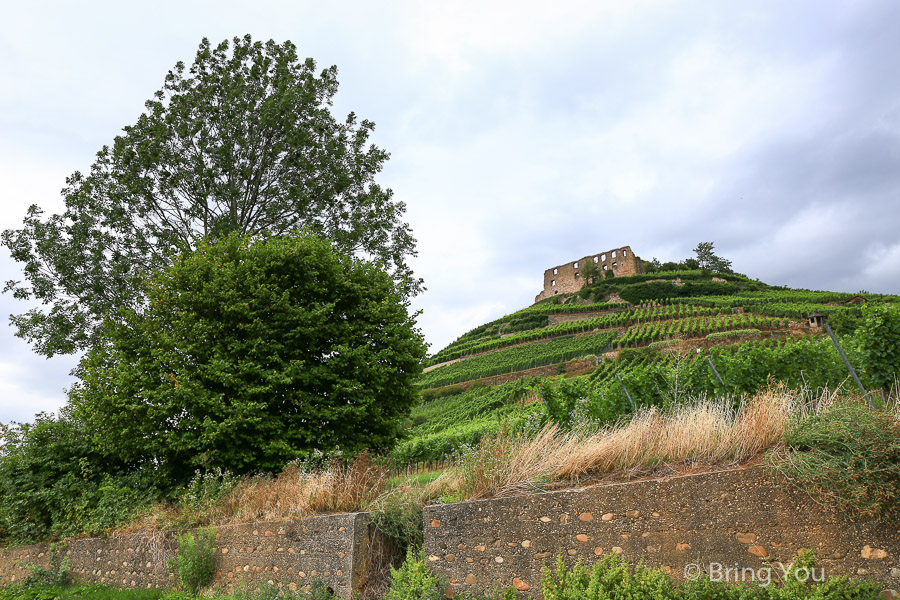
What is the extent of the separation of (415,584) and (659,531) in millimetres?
2588

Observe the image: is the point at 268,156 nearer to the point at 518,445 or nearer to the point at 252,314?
the point at 252,314

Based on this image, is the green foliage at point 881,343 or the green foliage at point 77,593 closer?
→ the green foliage at point 77,593

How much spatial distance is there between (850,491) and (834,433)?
1.78 feet

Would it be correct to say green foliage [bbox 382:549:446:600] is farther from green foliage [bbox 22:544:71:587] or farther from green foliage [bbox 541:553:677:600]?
green foliage [bbox 22:544:71:587]

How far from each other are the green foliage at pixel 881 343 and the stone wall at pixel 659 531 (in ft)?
18.9

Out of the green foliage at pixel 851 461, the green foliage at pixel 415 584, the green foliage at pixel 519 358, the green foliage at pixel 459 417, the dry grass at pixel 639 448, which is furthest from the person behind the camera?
the green foliage at pixel 519 358

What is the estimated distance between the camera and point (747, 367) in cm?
1100

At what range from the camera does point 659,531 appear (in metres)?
5.07

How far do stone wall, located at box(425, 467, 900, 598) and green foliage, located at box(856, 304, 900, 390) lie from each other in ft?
18.9

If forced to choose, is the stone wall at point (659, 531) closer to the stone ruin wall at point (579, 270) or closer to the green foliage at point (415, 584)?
the green foliage at point (415, 584)

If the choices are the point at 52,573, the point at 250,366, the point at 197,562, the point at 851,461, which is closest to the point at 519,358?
the point at 250,366

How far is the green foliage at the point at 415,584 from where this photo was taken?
566 cm

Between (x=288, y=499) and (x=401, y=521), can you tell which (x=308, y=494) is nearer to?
(x=288, y=499)

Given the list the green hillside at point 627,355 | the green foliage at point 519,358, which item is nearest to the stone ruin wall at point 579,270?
the green hillside at point 627,355
